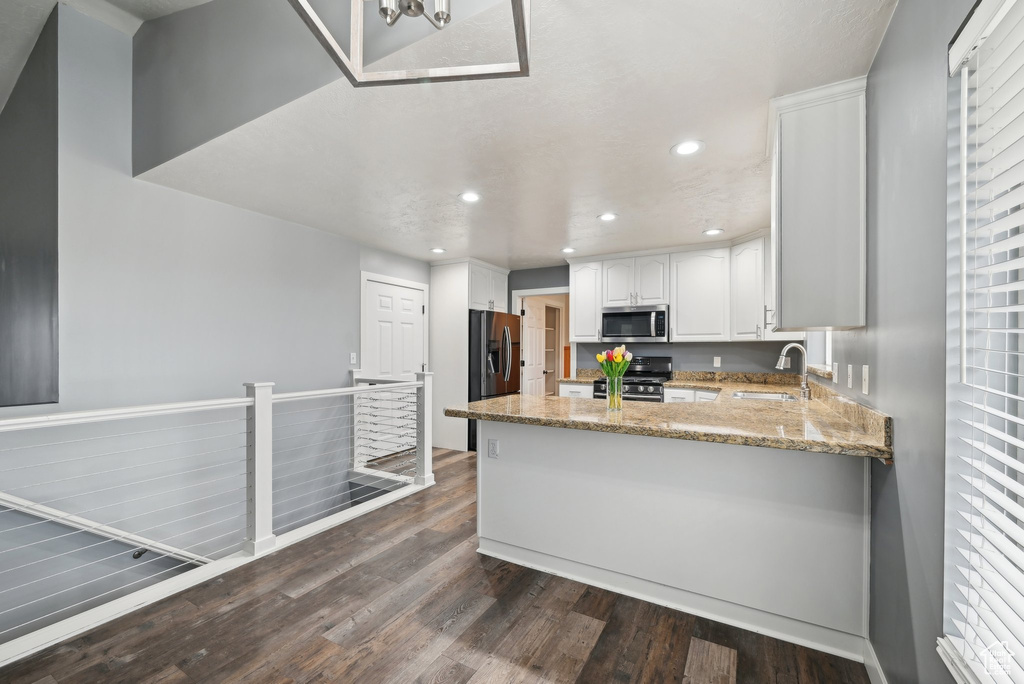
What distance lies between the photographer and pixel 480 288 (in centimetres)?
537

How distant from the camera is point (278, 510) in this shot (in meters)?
3.71

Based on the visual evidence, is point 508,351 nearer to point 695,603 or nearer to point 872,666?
point 695,603

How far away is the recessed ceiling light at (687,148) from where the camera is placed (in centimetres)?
221

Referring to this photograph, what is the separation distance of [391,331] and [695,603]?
3.84 m

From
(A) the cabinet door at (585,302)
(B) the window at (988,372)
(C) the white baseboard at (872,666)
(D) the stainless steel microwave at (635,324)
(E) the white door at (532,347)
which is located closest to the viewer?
(B) the window at (988,372)

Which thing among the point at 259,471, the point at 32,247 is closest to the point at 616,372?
the point at 259,471

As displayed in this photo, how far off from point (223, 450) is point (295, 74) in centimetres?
259

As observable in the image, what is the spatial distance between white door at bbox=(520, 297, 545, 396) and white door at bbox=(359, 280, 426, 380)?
1454 mm

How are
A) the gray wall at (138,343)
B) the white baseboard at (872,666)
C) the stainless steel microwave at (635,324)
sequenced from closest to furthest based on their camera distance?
the white baseboard at (872,666)
the gray wall at (138,343)
the stainless steel microwave at (635,324)

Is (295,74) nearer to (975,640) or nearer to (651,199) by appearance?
(651,199)

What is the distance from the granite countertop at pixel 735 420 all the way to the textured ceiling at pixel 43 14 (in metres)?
2.95

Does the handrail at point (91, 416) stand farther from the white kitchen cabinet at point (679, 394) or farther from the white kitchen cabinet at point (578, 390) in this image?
the white kitchen cabinet at point (679, 394)

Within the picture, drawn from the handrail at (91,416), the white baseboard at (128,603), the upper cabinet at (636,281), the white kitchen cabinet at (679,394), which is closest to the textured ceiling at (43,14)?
the handrail at (91,416)

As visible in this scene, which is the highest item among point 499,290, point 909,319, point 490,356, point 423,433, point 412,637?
point 499,290
